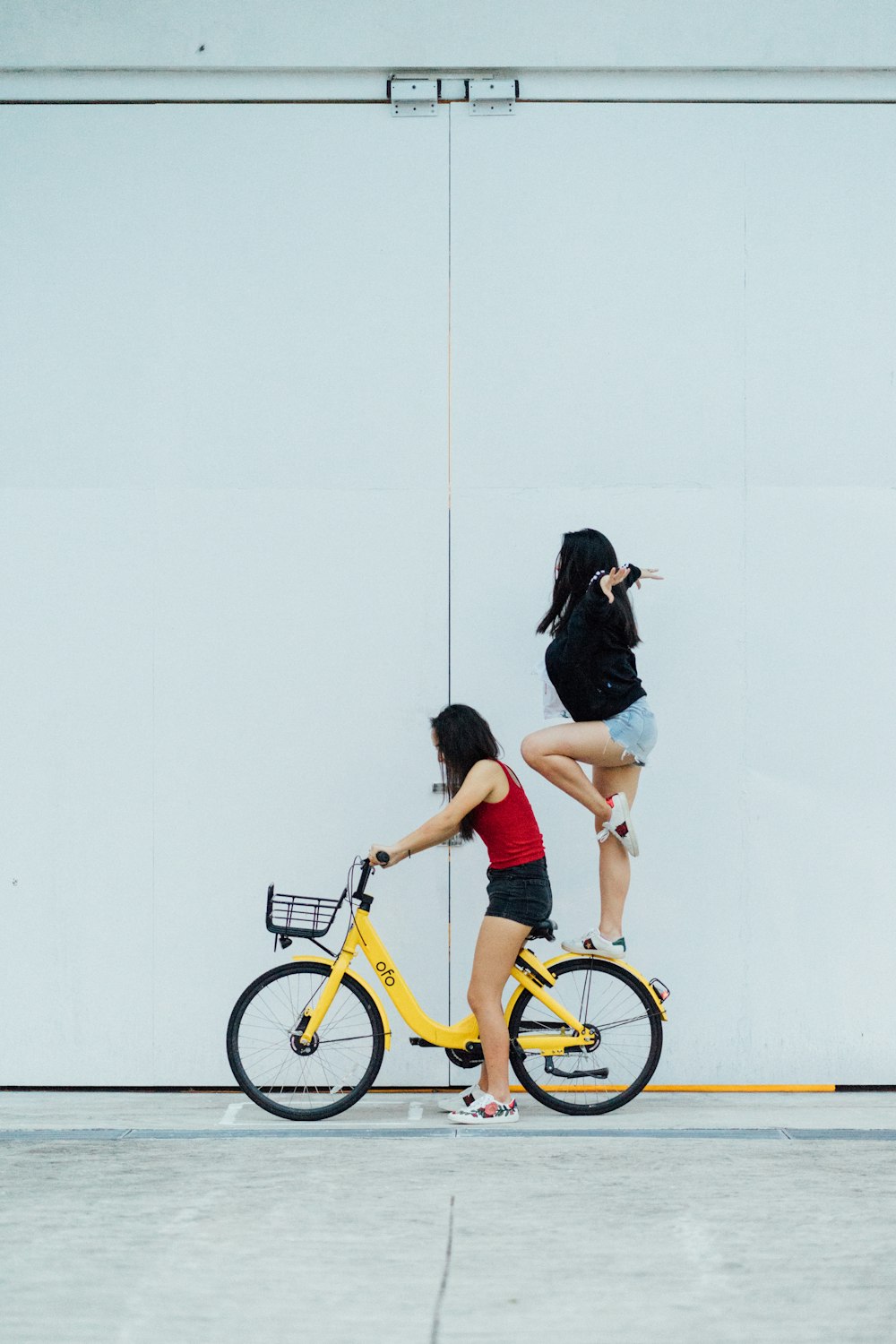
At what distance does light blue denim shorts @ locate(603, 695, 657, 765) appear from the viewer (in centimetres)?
594

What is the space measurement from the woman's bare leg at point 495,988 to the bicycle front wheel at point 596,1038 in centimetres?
11

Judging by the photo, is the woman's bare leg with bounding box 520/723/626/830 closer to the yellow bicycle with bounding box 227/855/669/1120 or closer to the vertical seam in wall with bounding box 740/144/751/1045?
the yellow bicycle with bounding box 227/855/669/1120

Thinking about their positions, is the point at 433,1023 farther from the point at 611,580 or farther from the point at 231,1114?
the point at 611,580

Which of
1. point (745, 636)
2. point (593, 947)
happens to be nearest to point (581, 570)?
point (745, 636)

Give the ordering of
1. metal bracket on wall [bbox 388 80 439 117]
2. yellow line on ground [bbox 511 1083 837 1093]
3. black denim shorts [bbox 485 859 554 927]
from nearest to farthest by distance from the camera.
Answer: black denim shorts [bbox 485 859 554 927], yellow line on ground [bbox 511 1083 837 1093], metal bracket on wall [bbox 388 80 439 117]

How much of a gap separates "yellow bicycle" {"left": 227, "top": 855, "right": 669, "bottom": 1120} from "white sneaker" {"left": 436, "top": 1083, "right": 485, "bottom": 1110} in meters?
0.11

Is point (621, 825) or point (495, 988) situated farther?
point (621, 825)

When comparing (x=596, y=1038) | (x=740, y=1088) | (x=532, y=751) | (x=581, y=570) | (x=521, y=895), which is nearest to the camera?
(x=521, y=895)

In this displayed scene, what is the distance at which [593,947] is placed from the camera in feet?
19.1

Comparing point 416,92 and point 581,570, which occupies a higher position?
point 416,92

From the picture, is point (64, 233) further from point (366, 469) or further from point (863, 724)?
point (863, 724)

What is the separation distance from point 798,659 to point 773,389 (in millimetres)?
1324

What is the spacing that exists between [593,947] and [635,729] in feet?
3.23

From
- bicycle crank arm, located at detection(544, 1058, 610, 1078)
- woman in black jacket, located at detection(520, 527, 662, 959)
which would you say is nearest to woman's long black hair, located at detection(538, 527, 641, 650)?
woman in black jacket, located at detection(520, 527, 662, 959)
